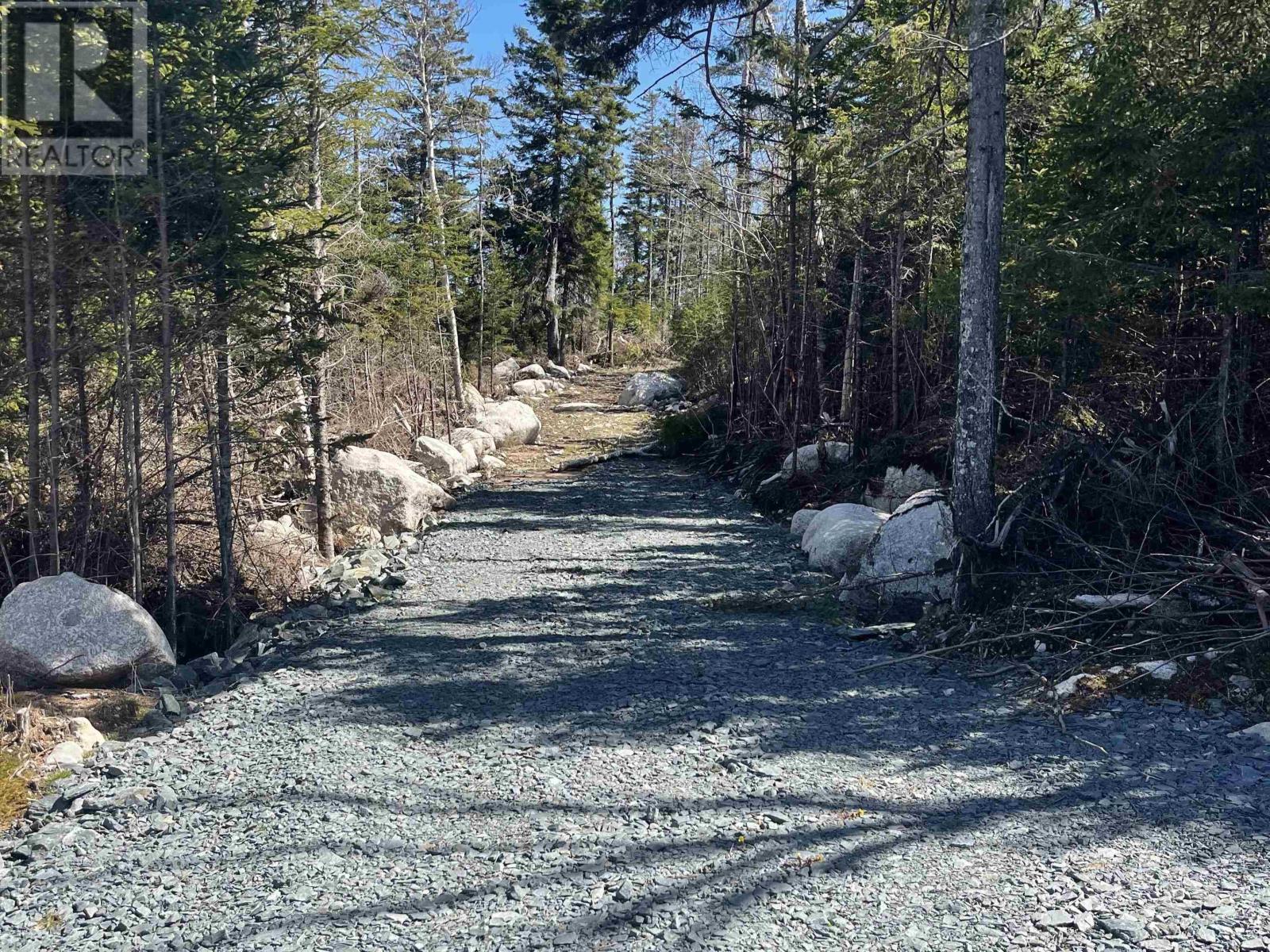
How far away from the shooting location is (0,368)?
760cm

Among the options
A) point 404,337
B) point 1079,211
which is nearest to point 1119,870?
point 1079,211

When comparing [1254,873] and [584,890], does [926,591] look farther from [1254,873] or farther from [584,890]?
[584,890]

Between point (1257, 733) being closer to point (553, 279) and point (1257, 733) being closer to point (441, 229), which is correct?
point (441, 229)

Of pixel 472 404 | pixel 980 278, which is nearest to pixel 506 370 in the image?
pixel 472 404

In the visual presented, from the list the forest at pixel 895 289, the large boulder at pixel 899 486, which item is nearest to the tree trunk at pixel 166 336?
the forest at pixel 895 289

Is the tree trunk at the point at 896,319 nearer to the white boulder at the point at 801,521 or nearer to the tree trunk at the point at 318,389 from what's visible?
the white boulder at the point at 801,521

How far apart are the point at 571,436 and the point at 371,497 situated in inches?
405

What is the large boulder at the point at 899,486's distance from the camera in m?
11.6

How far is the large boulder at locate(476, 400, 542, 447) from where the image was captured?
20266mm

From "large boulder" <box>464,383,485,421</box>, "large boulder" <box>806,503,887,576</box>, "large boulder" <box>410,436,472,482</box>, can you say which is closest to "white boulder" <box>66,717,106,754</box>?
"large boulder" <box>806,503,887,576</box>

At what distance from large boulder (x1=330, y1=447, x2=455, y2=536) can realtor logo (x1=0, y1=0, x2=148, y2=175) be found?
5.39 m

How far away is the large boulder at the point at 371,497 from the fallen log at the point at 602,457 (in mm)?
5499

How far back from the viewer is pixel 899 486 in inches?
462

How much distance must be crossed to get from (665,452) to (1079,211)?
11.6m
